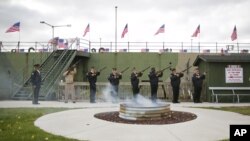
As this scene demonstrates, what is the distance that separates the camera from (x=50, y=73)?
23.8m

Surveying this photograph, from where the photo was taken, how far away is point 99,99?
64.1 feet

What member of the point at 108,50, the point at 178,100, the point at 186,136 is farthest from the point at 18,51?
the point at 186,136

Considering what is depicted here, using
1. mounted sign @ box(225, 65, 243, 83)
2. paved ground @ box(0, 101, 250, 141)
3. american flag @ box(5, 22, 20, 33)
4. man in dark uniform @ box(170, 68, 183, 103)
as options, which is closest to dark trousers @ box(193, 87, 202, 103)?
man in dark uniform @ box(170, 68, 183, 103)

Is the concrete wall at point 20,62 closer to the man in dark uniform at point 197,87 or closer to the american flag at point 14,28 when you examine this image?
the american flag at point 14,28

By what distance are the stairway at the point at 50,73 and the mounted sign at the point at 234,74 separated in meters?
10.00

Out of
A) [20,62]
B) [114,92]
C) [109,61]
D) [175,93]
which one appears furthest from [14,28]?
[175,93]

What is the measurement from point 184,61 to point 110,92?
1305cm

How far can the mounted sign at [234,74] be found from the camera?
61.8 feet

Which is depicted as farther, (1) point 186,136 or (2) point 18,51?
(2) point 18,51

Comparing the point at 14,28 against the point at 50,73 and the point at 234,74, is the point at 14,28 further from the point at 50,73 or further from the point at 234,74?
the point at 234,74

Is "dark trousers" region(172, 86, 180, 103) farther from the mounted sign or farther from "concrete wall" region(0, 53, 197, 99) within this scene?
"concrete wall" region(0, 53, 197, 99)

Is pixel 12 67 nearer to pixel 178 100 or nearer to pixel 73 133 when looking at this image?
pixel 178 100

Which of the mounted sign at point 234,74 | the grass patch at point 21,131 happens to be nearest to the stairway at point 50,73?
the grass patch at point 21,131

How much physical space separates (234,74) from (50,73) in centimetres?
1218
